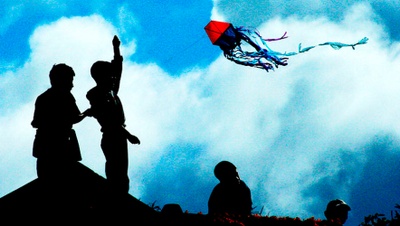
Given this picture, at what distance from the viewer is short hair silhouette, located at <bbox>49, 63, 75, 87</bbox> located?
299 inches

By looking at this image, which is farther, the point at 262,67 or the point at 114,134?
the point at 262,67

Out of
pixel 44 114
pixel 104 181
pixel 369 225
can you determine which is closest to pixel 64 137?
pixel 44 114

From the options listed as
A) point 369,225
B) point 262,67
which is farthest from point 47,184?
point 262,67

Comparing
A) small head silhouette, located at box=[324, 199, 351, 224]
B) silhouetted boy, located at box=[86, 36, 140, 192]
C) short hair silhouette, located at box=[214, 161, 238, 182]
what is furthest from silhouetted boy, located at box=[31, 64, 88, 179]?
small head silhouette, located at box=[324, 199, 351, 224]

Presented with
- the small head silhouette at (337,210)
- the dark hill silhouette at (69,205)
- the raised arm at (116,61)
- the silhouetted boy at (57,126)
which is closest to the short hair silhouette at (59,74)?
the silhouetted boy at (57,126)

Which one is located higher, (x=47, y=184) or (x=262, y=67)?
(x=262, y=67)

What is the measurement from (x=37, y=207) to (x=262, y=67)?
530cm

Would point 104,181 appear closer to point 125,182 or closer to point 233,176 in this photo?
point 125,182

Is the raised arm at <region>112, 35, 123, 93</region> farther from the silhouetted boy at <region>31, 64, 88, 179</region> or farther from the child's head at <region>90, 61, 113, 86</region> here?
the silhouetted boy at <region>31, 64, 88, 179</region>

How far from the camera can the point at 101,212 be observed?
695 cm

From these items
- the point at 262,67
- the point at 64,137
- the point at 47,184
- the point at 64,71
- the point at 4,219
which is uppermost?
the point at 262,67

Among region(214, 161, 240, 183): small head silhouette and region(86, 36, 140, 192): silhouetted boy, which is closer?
region(86, 36, 140, 192): silhouetted boy

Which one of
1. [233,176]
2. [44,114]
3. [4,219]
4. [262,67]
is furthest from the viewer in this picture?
[262,67]

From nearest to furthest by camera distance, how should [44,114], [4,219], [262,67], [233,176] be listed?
1. [4,219]
2. [44,114]
3. [233,176]
4. [262,67]
